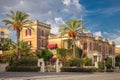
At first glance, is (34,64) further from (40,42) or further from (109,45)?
(109,45)

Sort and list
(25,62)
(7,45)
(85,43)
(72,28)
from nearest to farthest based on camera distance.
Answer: (25,62), (72,28), (7,45), (85,43)

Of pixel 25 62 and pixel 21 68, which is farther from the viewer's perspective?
pixel 25 62

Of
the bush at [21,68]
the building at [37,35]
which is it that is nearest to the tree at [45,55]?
the building at [37,35]

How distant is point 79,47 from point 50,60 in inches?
392

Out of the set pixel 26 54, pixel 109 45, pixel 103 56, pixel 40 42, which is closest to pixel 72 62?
pixel 26 54

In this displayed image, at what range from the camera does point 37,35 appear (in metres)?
78.2

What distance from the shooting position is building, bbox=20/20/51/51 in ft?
257

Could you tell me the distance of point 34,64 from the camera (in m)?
59.1

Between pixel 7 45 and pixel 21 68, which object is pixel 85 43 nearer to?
pixel 7 45

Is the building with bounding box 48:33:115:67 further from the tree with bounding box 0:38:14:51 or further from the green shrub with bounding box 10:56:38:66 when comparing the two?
the green shrub with bounding box 10:56:38:66

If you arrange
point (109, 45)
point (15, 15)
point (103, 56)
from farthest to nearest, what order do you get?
point (109, 45)
point (103, 56)
point (15, 15)

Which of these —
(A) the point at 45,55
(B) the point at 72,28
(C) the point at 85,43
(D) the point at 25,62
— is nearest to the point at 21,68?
(D) the point at 25,62

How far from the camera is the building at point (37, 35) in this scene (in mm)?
78188

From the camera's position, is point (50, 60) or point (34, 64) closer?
point (34, 64)
